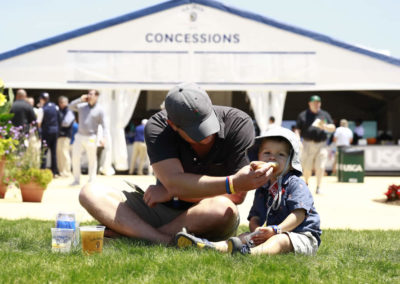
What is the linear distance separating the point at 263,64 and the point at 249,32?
1009mm

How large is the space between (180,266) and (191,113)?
0.89 metres

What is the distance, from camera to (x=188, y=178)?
12.1 ft

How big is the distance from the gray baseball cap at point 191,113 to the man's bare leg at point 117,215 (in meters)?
0.86

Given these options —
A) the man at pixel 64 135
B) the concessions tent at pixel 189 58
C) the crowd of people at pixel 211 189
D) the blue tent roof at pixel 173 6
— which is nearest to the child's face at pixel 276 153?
the crowd of people at pixel 211 189

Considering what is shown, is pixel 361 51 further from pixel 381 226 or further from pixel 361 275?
pixel 361 275

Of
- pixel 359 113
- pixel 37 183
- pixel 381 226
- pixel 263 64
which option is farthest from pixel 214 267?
pixel 359 113

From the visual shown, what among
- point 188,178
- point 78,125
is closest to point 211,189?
point 188,178

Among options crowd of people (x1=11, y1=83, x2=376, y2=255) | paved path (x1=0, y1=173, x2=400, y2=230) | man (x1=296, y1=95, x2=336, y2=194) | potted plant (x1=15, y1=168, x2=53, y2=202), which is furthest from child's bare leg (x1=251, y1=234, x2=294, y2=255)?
man (x1=296, y1=95, x2=336, y2=194)

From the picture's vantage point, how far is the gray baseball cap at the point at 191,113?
3.57 metres

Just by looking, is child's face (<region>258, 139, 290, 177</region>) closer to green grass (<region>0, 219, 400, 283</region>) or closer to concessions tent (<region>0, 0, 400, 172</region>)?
green grass (<region>0, 219, 400, 283</region>)

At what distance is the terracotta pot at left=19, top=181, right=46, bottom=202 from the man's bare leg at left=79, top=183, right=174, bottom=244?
413 centimetres

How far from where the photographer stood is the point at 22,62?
1747 centimetres

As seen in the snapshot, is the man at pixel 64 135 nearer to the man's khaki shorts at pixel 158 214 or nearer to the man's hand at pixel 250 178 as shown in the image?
the man's khaki shorts at pixel 158 214

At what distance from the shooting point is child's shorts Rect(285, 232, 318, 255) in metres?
3.66
